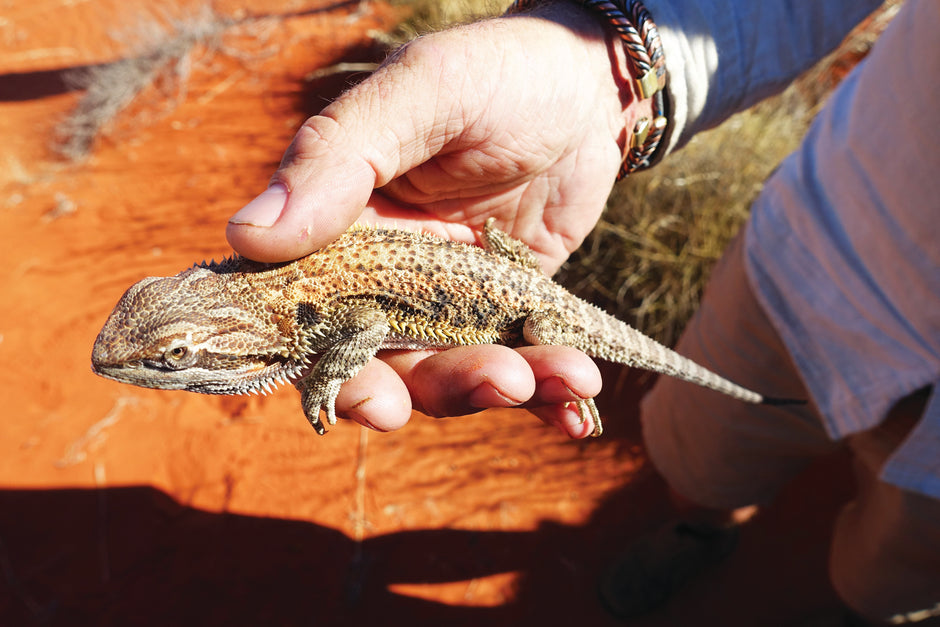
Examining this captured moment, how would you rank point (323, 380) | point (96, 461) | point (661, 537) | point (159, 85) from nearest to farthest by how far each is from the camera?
point (323, 380)
point (661, 537)
point (96, 461)
point (159, 85)

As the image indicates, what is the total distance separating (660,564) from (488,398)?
2452 millimetres

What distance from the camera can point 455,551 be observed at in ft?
11.9

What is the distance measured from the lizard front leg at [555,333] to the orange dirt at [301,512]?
1.86 meters

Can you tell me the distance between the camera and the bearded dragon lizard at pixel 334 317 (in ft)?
6.28

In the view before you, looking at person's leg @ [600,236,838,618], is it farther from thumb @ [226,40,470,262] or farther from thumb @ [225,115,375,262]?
thumb @ [225,115,375,262]

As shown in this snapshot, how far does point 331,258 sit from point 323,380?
47 centimetres

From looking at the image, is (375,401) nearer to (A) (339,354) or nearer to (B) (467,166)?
(A) (339,354)

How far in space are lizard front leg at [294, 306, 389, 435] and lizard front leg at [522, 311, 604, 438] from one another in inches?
23.3

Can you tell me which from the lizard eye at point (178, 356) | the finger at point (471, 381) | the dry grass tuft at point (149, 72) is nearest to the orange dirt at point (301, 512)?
the finger at point (471, 381)

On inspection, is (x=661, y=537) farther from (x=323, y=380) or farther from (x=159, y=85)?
(x=159, y=85)

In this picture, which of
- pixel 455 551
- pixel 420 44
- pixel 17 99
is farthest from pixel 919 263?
pixel 17 99

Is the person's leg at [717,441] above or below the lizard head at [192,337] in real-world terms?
below

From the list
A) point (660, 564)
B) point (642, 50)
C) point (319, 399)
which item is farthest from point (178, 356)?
point (660, 564)

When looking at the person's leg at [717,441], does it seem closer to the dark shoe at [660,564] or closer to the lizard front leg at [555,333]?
the dark shoe at [660,564]
